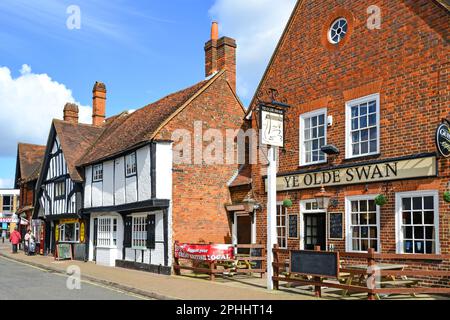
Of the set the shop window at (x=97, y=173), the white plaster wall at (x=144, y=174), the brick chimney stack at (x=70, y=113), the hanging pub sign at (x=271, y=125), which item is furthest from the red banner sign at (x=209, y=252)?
the brick chimney stack at (x=70, y=113)

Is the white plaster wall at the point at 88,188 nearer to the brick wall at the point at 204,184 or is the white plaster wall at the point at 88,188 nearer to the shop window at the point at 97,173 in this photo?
the shop window at the point at 97,173

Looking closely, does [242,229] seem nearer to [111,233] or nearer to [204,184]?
[204,184]

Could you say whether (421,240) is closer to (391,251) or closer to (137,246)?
(391,251)

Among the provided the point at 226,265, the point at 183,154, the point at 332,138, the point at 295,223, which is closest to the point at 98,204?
the point at 183,154

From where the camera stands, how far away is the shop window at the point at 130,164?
65.6 ft

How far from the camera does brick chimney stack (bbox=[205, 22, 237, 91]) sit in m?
21.3

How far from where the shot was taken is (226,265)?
1623 centimetres

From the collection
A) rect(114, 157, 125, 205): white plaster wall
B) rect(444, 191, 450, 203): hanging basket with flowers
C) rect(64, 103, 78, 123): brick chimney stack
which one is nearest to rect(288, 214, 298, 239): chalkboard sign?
rect(444, 191, 450, 203): hanging basket with flowers

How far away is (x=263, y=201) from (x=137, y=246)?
6.11m

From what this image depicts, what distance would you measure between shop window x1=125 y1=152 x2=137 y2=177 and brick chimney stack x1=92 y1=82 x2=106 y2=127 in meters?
13.5

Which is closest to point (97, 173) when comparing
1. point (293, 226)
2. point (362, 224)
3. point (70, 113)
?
point (293, 226)

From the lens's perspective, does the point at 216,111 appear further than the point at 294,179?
Yes

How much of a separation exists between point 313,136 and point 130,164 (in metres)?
8.18

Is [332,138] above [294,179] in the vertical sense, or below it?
above
